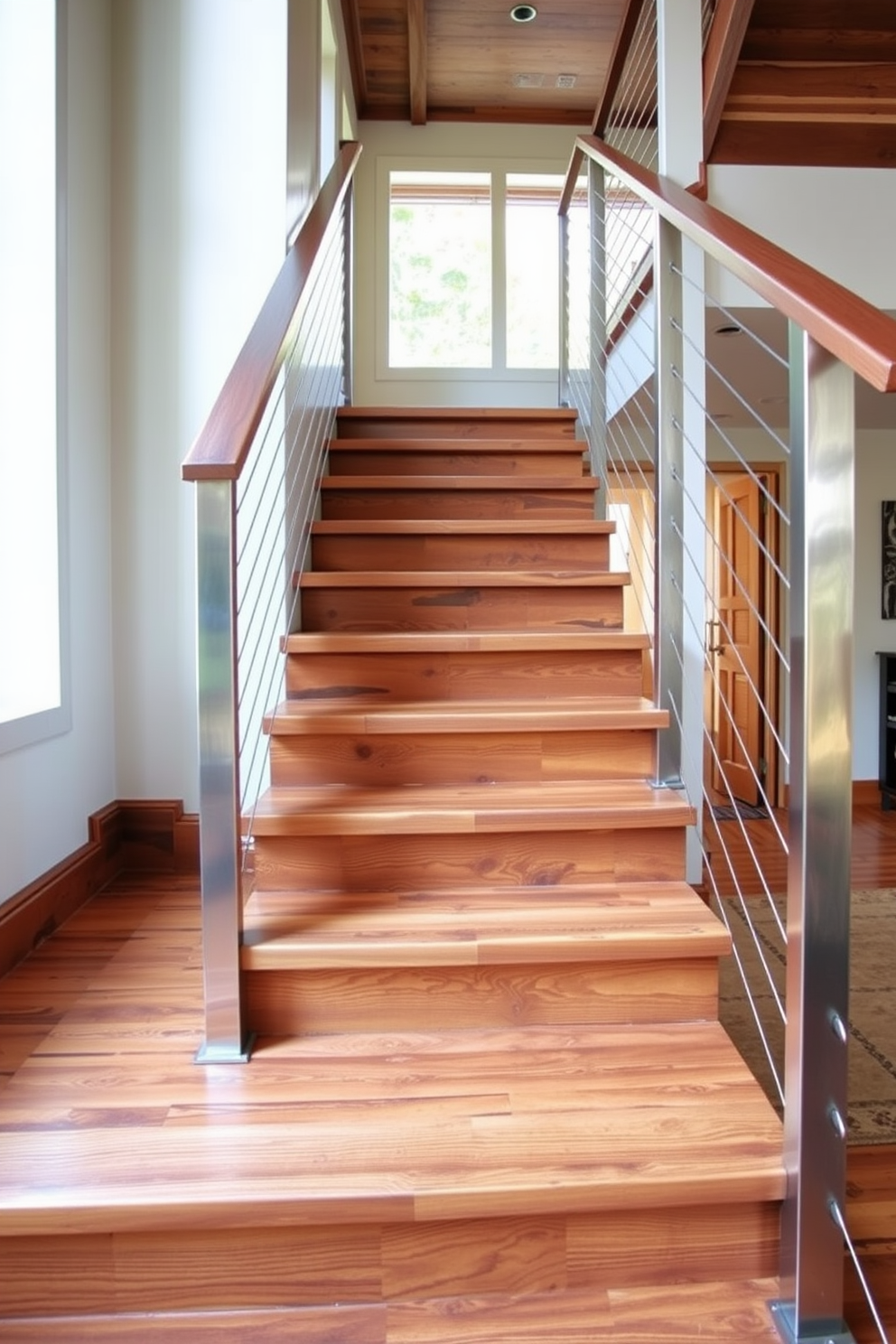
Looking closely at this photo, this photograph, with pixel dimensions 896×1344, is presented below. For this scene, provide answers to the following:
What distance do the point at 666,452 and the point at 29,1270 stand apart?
1.70m

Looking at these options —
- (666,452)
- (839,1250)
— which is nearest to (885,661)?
(666,452)

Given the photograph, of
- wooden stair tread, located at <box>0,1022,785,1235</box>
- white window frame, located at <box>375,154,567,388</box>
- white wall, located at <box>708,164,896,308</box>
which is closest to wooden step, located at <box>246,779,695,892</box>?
wooden stair tread, located at <box>0,1022,785,1235</box>

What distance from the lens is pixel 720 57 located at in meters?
2.64

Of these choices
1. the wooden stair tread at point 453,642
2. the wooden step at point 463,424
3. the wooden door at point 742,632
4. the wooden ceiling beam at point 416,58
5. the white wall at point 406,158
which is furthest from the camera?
the wooden door at point 742,632

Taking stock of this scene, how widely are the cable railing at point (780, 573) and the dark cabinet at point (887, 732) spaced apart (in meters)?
1.35

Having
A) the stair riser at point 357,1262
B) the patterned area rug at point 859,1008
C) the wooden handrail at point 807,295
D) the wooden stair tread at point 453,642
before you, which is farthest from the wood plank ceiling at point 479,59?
the stair riser at point 357,1262

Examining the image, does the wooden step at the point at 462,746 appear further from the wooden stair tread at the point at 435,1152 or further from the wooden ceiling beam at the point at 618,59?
the wooden ceiling beam at the point at 618,59

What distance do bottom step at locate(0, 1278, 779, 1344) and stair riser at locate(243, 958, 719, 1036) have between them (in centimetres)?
39

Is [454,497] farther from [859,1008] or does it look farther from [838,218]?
[859,1008]

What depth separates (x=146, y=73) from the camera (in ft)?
7.24

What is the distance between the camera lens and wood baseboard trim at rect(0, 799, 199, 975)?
167cm

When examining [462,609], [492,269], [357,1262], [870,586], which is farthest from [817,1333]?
[492,269]

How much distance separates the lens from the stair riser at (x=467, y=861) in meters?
1.53

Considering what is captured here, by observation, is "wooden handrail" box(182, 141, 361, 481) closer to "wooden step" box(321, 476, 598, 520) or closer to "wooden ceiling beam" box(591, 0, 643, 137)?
"wooden step" box(321, 476, 598, 520)
